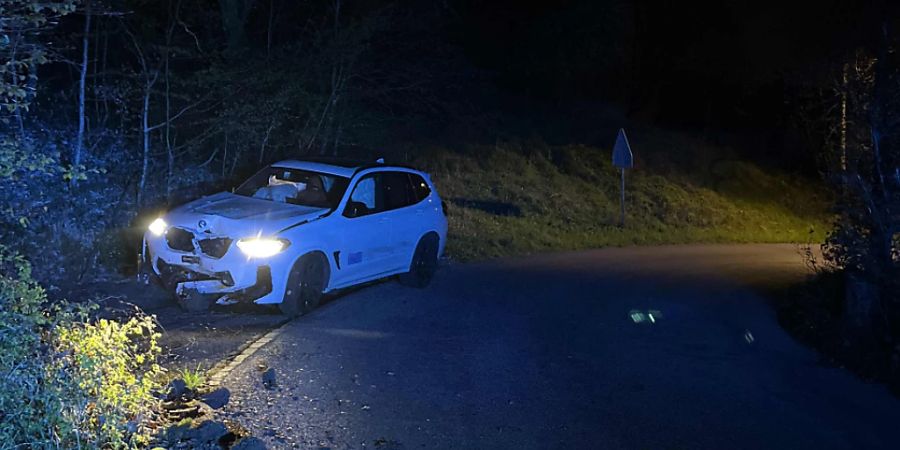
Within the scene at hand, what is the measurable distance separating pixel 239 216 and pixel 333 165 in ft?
6.24

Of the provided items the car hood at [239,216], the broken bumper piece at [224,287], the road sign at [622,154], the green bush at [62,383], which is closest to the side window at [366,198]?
the car hood at [239,216]

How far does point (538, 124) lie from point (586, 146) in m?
2.79

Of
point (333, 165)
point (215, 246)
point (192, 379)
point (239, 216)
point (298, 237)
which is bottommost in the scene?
point (192, 379)

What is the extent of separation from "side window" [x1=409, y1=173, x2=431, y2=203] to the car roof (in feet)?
1.37

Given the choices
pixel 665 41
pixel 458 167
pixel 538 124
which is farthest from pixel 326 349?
pixel 665 41

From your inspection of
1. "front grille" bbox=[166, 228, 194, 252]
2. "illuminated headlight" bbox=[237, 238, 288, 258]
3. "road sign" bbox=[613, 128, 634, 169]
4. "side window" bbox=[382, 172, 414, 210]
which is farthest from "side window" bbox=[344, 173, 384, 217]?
"road sign" bbox=[613, 128, 634, 169]

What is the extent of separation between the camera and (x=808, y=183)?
3144cm

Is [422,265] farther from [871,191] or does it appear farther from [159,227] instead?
[871,191]

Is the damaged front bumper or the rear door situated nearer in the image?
the damaged front bumper

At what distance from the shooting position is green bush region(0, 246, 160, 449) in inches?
211

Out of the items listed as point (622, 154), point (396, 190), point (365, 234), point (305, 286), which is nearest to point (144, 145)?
point (396, 190)

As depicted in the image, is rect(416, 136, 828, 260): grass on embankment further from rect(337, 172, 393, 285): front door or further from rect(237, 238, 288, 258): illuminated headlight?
rect(237, 238, 288, 258): illuminated headlight

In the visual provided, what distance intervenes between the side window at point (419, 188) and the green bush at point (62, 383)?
6896 millimetres

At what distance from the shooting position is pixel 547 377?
877 cm
